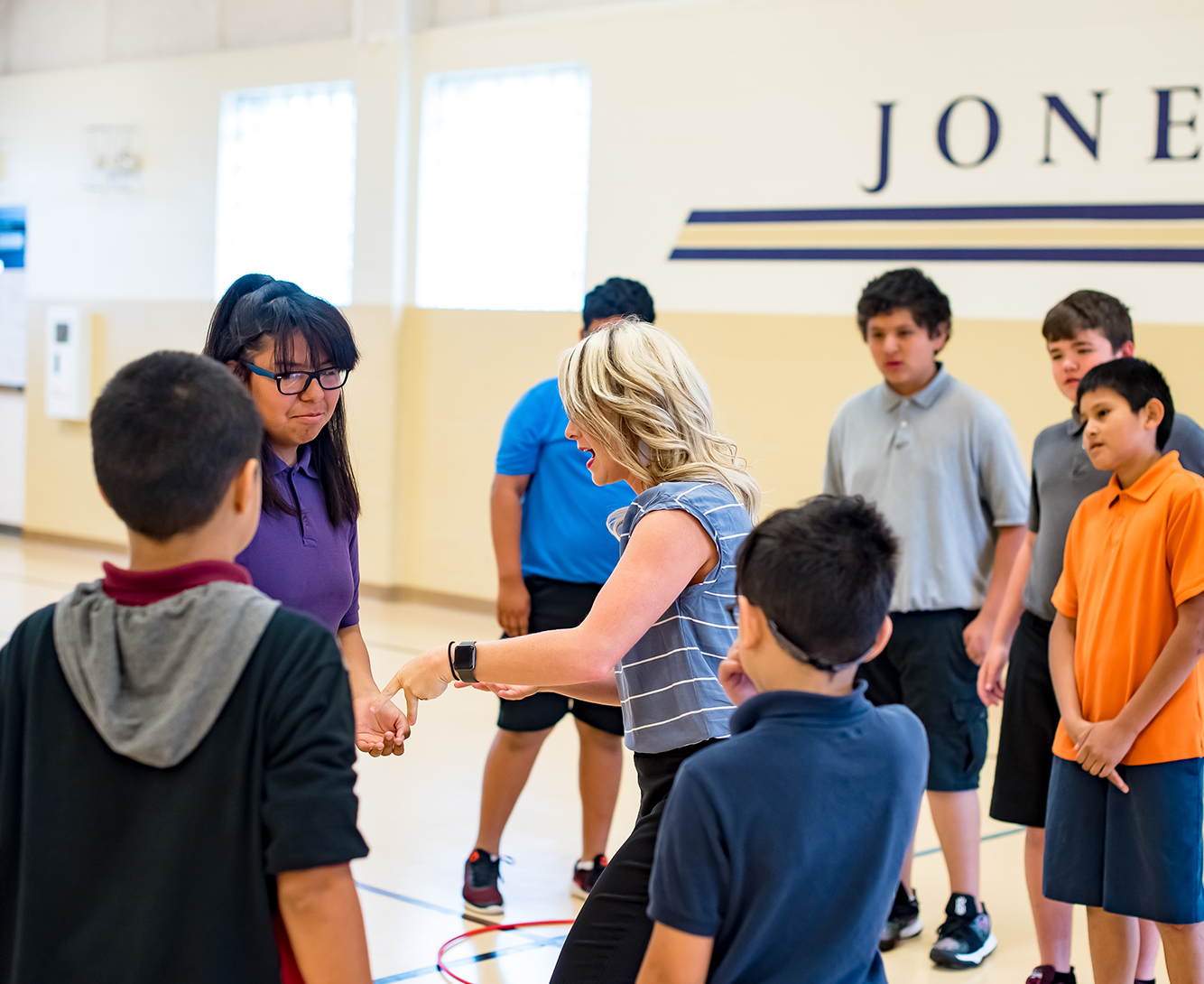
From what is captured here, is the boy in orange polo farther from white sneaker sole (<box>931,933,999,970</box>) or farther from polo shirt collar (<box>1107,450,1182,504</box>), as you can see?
white sneaker sole (<box>931,933,999,970</box>)

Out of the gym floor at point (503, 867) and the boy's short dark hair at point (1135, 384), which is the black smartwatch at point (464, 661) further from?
the boy's short dark hair at point (1135, 384)

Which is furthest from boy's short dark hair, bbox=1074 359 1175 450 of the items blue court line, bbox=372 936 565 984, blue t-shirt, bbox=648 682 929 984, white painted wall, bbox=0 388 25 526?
white painted wall, bbox=0 388 25 526

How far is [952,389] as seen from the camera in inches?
141

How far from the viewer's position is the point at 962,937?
3.29 m

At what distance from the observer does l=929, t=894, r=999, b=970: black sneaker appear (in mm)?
3252

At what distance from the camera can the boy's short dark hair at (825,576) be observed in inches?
55.9

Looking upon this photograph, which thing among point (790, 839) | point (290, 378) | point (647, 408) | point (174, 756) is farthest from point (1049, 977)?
point (174, 756)

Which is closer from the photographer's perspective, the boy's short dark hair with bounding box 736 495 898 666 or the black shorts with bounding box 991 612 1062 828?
the boy's short dark hair with bounding box 736 495 898 666

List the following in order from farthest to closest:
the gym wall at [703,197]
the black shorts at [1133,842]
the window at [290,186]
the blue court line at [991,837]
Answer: the window at [290,186]
the gym wall at [703,197]
the blue court line at [991,837]
the black shorts at [1133,842]

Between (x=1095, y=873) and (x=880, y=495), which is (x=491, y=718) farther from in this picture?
(x=1095, y=873)

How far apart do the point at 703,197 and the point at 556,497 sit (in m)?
3.71

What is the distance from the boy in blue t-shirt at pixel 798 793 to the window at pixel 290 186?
7452 mm

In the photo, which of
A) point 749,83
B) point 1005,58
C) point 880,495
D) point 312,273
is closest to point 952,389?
point 880,495

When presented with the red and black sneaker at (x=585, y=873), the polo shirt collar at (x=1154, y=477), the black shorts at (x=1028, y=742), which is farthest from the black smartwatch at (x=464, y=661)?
the red and black sneaker at (x=585, y=873)
